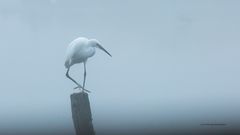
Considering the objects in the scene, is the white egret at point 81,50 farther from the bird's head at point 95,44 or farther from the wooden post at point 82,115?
the wooden post at point 82,115

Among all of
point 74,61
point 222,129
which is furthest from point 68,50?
point 222,129

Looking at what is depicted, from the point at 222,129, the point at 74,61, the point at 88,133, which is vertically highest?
the point at 74,61

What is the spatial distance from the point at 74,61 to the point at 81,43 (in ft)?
2.26

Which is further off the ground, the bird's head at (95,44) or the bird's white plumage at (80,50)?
the bird's head at (95,44)

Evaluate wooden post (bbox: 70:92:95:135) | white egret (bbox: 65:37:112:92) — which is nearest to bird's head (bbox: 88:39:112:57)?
white egret (bbox: 65:37:112:92)

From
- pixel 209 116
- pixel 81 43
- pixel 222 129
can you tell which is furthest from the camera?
pixel 209 116

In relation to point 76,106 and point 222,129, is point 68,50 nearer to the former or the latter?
point 222,129

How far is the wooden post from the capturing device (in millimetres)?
7965

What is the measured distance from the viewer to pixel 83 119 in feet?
26.1

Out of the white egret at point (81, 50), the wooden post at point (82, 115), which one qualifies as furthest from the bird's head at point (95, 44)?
the wooden post at point (82, 115)

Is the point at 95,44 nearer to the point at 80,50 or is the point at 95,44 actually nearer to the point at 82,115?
the point at 80,50

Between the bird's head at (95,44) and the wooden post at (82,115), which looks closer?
the wooden post at (82,115)

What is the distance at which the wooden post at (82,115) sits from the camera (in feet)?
26.1

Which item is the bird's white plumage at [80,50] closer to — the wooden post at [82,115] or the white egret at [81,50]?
the white egret at [81,50]
